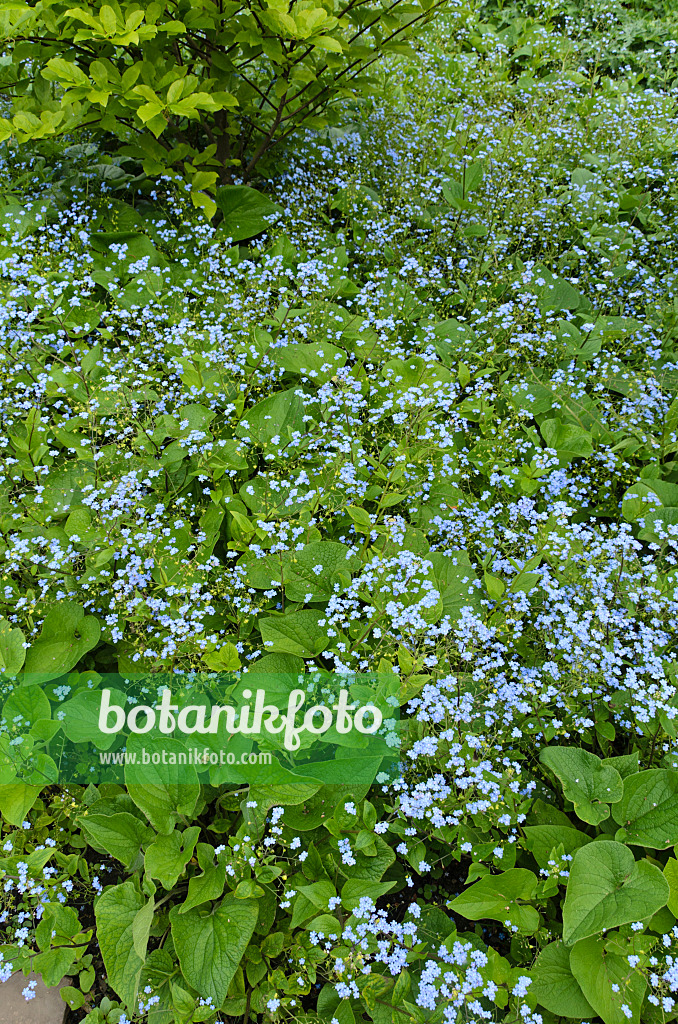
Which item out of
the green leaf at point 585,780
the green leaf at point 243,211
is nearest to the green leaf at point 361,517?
the green leaf at point 585,780

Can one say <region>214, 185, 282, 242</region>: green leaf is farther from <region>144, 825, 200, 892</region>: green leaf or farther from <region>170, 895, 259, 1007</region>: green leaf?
<region>170, 895, 259, 1007</region>: green leaf

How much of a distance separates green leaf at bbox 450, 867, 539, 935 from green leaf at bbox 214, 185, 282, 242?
4377 millimetres

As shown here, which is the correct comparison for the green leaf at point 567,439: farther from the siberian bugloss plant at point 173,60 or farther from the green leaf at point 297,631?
the siberian bugloss plant at point 173,60

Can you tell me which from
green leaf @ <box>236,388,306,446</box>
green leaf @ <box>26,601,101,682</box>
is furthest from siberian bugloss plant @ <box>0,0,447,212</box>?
green leaf @ <box>26,601,101,682</box>

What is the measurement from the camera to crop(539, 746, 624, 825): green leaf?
8.11 ft

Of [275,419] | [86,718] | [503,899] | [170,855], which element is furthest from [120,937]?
[275,419]

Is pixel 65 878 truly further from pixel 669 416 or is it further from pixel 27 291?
pixel 669 416

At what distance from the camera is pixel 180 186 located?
484 cm

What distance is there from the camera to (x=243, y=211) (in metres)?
4.98

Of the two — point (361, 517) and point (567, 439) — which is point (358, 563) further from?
point (567, 439)

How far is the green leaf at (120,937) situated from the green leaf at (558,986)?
4.43 ft

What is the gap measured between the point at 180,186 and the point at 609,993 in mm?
5185


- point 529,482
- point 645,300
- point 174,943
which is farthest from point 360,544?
point 645,300

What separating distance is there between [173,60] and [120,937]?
4967mm
